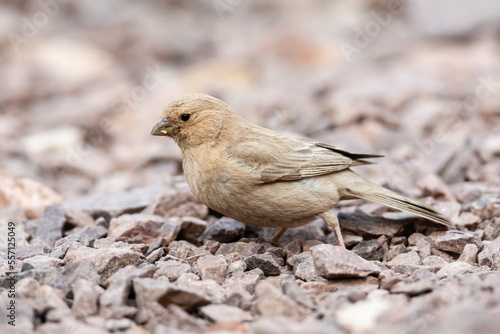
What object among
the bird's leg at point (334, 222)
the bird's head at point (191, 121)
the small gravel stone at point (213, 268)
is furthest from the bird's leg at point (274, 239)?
the small gravel stone at point (213, 268)

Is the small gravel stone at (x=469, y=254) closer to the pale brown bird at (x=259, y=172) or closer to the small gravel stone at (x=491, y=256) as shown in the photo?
the small gravel stone at (x=491, y=256)

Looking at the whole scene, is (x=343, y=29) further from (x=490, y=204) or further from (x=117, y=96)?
(x=490, y=204)

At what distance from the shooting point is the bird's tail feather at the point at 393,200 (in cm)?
513

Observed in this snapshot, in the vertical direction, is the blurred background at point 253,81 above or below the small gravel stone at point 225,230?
above

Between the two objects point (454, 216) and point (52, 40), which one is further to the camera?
point (52, 40)

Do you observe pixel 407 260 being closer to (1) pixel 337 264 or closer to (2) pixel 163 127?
(1) pixel 337 264

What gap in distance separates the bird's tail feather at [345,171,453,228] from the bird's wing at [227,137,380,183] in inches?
9.9

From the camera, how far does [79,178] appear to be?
7.77 meters

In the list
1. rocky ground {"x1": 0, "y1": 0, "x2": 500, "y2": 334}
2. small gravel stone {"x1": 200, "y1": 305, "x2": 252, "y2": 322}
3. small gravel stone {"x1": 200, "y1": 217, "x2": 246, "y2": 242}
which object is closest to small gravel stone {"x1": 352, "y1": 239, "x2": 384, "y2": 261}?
rocky ground {"x1": 0, "y1": 0, "x2": 500, "y2": 334}

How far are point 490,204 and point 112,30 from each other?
11145mm

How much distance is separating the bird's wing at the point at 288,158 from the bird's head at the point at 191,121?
10.8 inches

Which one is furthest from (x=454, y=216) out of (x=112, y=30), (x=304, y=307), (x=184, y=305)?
(x=112, y=30)

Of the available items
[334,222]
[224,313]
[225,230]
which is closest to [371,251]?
[334,222]

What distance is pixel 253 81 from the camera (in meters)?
11.6
